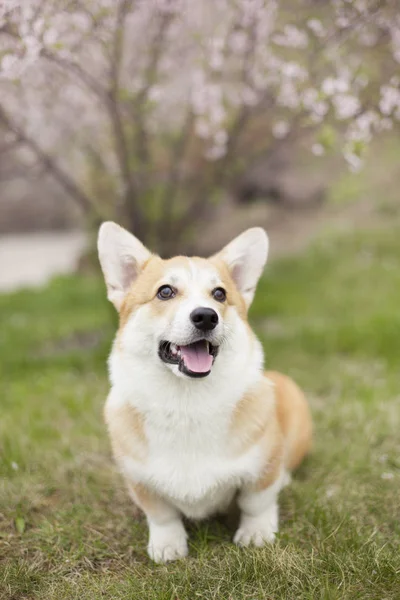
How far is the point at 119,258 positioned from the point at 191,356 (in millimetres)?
709

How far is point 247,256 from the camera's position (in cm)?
314

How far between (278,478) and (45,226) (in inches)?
600

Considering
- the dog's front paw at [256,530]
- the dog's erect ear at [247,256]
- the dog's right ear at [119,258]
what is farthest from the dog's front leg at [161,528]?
the dog's erect ear at [247,256]

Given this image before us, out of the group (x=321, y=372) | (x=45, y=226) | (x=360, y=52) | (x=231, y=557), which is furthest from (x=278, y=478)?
(x=45, y=226)

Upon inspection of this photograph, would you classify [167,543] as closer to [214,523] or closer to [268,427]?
[214,523]

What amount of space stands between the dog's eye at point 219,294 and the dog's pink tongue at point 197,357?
0.25 m

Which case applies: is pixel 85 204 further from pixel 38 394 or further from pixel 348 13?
pixel 348 13

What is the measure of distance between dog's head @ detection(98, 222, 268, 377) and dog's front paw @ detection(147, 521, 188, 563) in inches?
34.0

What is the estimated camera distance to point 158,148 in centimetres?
905

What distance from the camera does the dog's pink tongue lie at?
265cm

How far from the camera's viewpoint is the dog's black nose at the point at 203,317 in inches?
101

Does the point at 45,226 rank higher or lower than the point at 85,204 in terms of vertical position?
lower

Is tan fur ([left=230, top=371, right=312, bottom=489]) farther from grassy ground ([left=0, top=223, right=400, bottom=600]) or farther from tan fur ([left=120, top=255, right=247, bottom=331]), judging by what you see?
tan fur ([left=120, top=255, right=247, bottom=331])

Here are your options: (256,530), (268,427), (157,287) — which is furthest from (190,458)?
(157,287)
